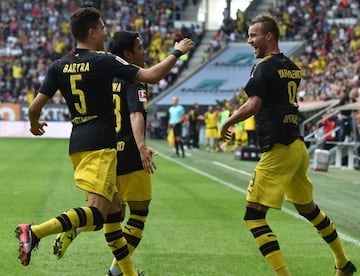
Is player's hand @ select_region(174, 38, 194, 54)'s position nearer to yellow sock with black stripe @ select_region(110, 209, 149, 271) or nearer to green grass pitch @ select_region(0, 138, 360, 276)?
yellow sock with black stripe @ select_region(110, 209, 149, 271)

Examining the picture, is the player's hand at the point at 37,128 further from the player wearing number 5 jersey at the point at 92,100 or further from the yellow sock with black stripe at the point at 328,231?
the yellow sock with black stripe at the point at 328,231

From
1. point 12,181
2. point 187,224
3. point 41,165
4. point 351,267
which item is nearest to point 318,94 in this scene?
point 41,165

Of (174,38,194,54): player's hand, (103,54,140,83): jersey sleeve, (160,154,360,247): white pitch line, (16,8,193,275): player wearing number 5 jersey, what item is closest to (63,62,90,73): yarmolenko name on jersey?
(16,8,193,275): player wearing number 5 jersey

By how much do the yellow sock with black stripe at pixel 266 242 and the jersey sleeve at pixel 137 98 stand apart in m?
1.29

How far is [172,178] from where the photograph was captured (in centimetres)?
1775

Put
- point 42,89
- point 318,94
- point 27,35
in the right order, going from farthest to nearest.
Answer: point 27,35, point 318,94, point 42,89

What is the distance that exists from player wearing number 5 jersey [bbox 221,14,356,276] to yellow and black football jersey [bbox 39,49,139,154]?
3.43 ft

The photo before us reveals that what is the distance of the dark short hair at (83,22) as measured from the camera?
20.3 feet

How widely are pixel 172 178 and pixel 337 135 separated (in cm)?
690

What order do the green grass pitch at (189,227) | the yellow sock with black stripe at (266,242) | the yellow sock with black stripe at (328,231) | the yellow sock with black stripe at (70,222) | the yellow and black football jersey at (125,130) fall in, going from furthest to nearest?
the green grass pitch at (189,227) → the yellow sock with black stripe at (328,231) → the yellow and black football jersey at (125,130) → the yellow sock with black stripe at (266,242) → the yellow sock with black stripe at (70,222)

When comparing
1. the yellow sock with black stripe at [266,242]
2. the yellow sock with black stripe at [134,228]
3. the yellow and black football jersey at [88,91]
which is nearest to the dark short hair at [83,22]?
the yellow and black football jersey at [88,91]

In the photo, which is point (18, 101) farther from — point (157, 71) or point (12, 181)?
point (157, 71)

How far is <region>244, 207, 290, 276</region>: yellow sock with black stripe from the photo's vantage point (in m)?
6.50

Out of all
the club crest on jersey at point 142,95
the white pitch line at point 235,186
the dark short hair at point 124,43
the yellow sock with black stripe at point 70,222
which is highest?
the dark short hair at point 124,43
